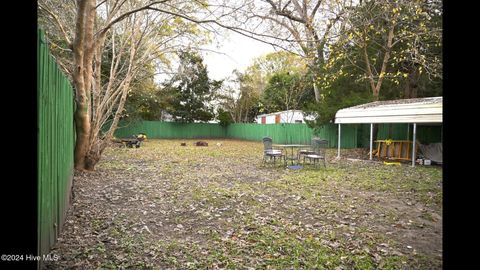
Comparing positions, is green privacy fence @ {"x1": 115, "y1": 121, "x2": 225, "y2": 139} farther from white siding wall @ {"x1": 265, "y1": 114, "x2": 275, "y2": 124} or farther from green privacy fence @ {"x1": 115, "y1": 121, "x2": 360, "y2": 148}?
white siding wall @ {"x1": 265, "y1": 114, "x2": 275, "y2": 124}

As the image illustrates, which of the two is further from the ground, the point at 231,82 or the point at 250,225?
the point at 231,82

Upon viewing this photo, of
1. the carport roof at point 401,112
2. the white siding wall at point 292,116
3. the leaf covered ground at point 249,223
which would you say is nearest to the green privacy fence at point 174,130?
the white siding wall at point 292,116

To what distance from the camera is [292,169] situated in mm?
11031

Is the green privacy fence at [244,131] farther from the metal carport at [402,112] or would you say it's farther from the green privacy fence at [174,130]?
the metal carport at [402,112]

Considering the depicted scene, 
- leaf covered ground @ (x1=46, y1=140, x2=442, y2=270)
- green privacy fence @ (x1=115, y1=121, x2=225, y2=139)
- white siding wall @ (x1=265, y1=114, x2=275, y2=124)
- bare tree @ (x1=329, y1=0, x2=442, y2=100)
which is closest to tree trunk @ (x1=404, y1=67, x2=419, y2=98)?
bare tree @ (x1=329, y1=0, x2=442, y2=100)

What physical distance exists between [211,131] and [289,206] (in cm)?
3121

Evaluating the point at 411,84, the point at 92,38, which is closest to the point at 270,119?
the point at 411,84

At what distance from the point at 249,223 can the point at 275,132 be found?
78.1 feet

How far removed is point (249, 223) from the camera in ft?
16.5

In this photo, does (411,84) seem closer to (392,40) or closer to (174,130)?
(392,40)

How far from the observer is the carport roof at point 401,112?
37.2 feet
